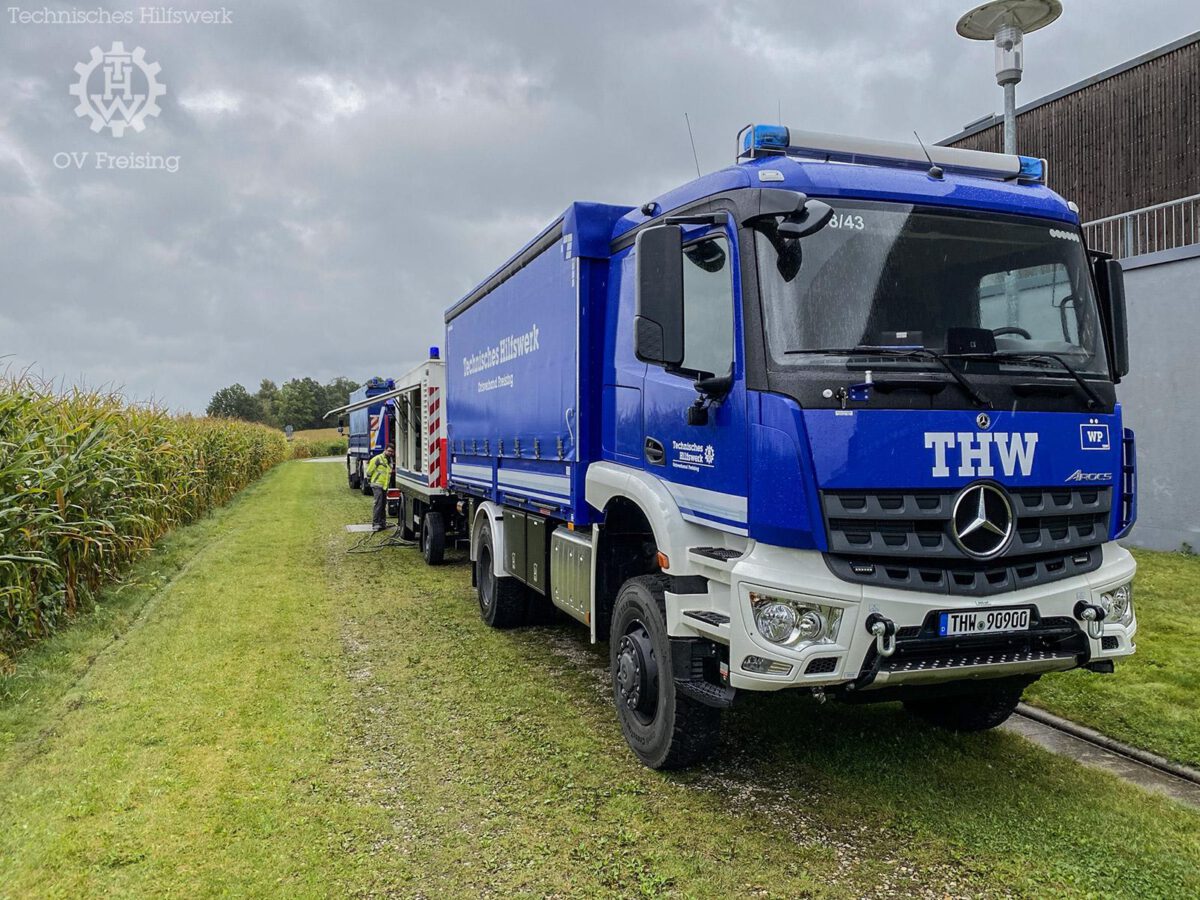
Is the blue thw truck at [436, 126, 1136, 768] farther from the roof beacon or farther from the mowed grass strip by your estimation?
the mowed grass strip

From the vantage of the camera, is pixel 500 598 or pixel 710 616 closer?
pixel 710 616

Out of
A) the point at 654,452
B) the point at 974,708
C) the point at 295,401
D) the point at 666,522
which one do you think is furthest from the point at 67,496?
the point at 295,401

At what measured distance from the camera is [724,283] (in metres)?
3.85

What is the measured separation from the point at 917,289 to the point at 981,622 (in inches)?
58.5

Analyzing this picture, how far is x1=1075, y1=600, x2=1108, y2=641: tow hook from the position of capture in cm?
367

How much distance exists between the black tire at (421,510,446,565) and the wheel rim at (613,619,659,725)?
6.91 m

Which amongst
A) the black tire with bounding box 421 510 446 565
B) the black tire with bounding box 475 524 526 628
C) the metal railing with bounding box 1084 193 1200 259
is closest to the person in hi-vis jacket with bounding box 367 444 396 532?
the black tire with bounding box 421 510 446 565

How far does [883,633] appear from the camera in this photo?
3346 millimetres

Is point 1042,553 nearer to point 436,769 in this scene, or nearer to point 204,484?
point 436,769

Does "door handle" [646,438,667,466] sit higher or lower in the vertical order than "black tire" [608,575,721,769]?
higher

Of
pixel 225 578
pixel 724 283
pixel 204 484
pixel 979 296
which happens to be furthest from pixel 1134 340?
pixel 204 484

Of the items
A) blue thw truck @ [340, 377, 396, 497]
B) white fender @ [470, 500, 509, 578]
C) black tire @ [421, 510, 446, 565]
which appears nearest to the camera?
white fender @ [470, 500, 509, 578]

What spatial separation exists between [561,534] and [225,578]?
6.23 metres

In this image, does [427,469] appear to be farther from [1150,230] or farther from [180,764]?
[1150,230]
